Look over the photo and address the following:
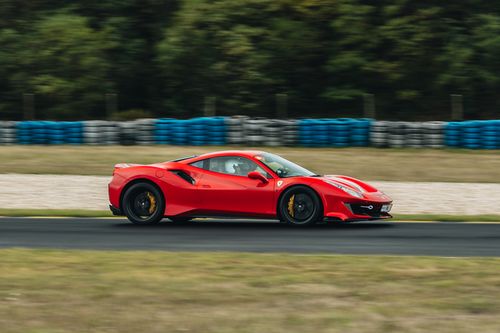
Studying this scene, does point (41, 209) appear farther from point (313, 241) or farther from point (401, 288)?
point (401, 288)

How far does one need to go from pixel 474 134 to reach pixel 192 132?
26.3 feet

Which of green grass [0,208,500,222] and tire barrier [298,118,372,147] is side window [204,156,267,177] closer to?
green grass [0,208,500,222]

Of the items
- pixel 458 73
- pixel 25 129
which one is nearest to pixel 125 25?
pixel 25 129

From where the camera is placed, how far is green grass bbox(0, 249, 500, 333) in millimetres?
6391

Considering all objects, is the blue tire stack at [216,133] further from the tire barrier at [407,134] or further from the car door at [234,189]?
the car door at [234,189]

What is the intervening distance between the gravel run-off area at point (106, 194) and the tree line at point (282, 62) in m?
13.2

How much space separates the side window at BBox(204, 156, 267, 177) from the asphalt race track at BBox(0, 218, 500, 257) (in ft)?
2.62

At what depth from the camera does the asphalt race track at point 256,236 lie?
10609mm

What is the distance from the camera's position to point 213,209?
13.2 meters

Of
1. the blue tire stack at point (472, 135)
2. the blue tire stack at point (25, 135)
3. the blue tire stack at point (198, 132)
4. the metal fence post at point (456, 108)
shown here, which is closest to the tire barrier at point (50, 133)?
the blue tire stack at point (25, 135)

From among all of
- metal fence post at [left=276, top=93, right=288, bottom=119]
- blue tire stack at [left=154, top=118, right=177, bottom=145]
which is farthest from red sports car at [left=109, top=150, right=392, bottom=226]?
metal fence post at [left=276, top=93, right=288, bottom=119]

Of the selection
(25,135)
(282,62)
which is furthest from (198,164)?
(282,62)

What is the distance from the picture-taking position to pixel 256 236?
1184cm

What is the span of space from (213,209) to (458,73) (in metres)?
21.4
